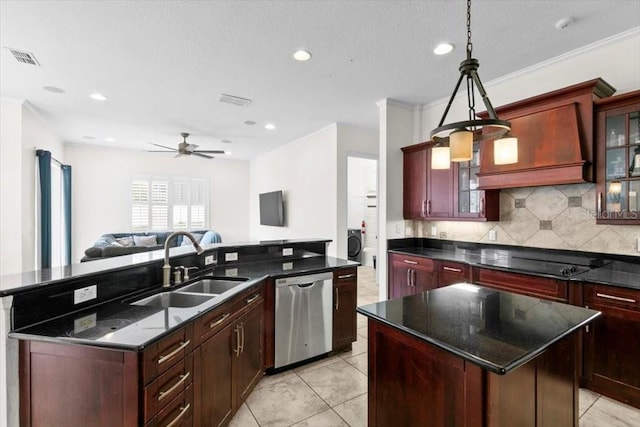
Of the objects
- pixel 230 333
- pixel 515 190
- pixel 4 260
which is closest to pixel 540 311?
pixel 230 333

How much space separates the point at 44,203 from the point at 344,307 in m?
4.82

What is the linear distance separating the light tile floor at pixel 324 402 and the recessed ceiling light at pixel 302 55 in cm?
295

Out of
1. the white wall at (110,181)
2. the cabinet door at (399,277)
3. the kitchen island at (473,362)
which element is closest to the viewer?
the kitchen island at (473,362)

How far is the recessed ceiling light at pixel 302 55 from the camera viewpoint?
283 cm

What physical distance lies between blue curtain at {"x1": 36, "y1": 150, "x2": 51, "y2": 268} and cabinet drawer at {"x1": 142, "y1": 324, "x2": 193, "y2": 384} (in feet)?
15.2

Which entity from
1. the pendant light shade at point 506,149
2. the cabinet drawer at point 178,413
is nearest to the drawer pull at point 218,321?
the cabinet drawer at point 178,413

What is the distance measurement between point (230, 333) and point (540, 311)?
185cm

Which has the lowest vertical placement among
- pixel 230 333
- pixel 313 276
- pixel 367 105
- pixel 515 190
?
pixel 230 333

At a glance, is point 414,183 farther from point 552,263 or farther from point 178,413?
point 178,413

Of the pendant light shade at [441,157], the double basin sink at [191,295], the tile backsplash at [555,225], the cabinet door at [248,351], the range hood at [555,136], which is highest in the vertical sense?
the range hood at [555,136]

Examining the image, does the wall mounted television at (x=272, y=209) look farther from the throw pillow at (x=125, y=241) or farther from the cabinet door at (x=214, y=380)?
the cabinet door at (x=214, y=380)

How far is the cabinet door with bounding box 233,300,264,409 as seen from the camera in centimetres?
211

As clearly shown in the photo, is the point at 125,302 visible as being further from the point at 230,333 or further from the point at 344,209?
the point at 344,209

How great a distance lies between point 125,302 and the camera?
1.84m
